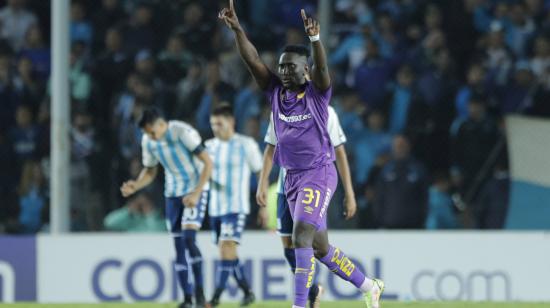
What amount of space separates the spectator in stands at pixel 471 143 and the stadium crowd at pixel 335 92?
16 millimetres

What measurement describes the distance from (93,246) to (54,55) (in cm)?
211

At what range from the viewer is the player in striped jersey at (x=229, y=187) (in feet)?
38.2

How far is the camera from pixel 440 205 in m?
14.1

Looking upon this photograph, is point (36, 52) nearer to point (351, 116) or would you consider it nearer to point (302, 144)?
point (351, 116)

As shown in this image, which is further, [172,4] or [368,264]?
[172,4]

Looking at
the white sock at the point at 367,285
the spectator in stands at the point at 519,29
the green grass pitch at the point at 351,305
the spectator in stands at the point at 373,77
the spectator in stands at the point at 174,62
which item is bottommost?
the green grass pitch at the point at 351,305

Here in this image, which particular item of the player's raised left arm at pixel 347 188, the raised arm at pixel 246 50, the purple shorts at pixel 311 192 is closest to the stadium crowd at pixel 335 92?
the player's raised left arm at pixel 347 188

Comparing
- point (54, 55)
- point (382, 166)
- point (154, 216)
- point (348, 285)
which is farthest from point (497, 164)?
point (54, 55)

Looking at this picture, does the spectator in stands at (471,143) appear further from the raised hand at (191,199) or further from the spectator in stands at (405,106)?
the raised hand at (191,199)

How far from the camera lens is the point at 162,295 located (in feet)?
43.9

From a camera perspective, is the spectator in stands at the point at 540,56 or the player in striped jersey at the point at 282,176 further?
the spectator in stands at the point at 540,56

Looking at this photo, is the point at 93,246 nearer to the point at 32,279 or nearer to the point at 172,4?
the point at 32,279

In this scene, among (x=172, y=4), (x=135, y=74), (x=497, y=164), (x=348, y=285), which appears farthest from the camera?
(x=172, y=4)

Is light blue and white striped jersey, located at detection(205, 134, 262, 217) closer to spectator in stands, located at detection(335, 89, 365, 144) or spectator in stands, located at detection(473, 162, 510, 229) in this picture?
spectator in stands, located at detection(335, 89, 365, 144)
